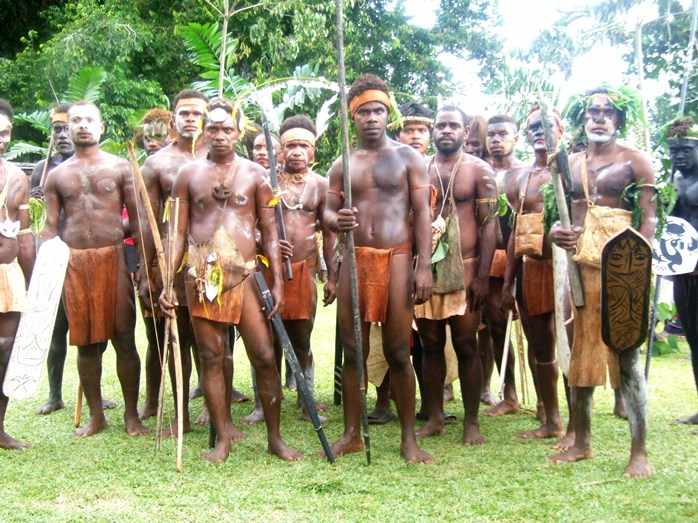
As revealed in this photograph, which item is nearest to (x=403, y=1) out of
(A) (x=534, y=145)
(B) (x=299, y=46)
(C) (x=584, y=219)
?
(B) (x=299, y=46)

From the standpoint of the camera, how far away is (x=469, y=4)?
24.2 metres

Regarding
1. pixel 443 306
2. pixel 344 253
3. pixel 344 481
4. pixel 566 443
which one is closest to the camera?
pixel 344 481

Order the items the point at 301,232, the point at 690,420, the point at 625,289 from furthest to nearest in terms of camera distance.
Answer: the point at 301,232 < the point at 690,420 < the point at 625,289

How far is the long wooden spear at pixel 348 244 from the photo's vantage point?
4945 mm

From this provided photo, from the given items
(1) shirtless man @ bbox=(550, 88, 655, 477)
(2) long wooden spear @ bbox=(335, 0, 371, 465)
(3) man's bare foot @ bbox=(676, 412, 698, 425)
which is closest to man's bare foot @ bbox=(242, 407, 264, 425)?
(2) long wooden spear @ bbox=(335, 0, 371, 465)

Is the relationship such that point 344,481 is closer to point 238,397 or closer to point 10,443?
point 10,443

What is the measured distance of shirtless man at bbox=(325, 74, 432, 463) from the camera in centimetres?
529

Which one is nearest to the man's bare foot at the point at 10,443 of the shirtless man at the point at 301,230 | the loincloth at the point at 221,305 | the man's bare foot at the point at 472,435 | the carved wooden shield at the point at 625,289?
the loincloth at the point at 221,305

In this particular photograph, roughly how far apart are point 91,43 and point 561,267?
13.3 metres

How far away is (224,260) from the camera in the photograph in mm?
5188

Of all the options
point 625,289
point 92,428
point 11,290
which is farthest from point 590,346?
point 11,290

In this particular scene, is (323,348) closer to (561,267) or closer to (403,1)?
(561,267)

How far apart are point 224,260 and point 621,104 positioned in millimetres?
2652

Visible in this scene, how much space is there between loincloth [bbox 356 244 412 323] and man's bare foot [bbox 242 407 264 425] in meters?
1.76
